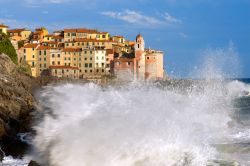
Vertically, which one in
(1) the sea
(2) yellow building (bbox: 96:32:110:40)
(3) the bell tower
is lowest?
(1) the sea

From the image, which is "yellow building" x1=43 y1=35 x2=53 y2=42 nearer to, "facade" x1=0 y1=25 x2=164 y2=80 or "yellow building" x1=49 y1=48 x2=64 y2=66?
"facade" x1=0 y1=25 x2=164 y2=80

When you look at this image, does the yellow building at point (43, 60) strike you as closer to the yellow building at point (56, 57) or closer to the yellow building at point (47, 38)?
the yellow building at point (56, 57)

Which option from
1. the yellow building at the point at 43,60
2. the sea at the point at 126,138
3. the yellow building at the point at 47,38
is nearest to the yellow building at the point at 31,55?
the yellow building at the point at 43,60

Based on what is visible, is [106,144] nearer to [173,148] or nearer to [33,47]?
[173,148]

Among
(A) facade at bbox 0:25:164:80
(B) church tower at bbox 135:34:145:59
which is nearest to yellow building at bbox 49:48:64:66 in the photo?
(A) facade at bbox 0:25:164:80

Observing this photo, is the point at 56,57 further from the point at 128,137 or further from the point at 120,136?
the point at 128,137

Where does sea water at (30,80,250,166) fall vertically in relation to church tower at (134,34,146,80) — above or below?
below

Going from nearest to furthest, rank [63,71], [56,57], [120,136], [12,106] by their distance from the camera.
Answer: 1. [120,136]
2. [12,106]
3. [63,71]
4. [56,57]

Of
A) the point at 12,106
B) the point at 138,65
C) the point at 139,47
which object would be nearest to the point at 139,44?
the point at 139,47

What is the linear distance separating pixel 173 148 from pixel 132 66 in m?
87.7

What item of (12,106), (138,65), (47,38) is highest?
(47,38)

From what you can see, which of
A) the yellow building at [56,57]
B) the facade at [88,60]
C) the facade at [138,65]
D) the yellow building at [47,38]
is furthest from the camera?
the yellow building at [47,38]

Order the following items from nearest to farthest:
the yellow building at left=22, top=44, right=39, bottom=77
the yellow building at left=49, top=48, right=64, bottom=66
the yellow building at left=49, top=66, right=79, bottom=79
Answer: the yellow building at left=49, top=66, right=79, bottom=79
the yellow building at left=22, top=44, right=39, bottom=77
the yellow building at left=49, top=48, right=64, bottom=66

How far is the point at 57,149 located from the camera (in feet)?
64.3
